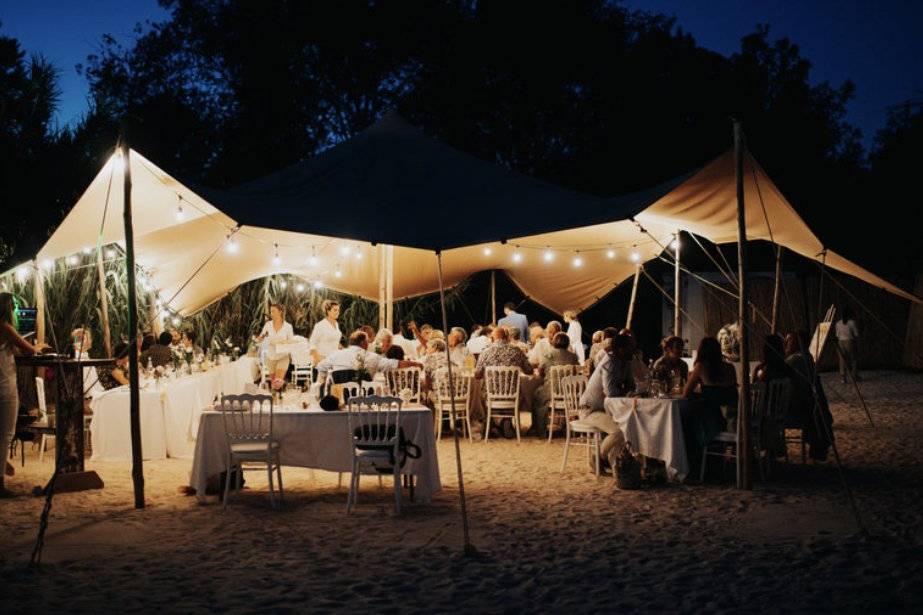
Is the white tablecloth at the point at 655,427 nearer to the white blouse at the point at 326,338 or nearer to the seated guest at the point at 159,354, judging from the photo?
the seated guest at the point at 159,354

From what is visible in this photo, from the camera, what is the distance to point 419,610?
14.8 ft

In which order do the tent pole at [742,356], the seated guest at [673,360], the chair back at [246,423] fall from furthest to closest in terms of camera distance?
the seated guest at [673,360]
the tent pole at [742,356]
the chair back at [246,423]

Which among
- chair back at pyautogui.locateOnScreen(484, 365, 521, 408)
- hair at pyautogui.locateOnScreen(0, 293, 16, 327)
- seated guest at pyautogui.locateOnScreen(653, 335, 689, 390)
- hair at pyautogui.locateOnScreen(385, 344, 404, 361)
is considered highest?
hair at pyautogui.locateOnScreen(0, 293, 16, 327)

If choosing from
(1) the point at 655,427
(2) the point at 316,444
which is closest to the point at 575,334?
(1) the point at 655,427

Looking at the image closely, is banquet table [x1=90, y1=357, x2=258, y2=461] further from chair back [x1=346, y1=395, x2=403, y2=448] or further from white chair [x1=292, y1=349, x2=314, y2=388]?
white chair [x1=292, y1=349, x2=314, y2=388]

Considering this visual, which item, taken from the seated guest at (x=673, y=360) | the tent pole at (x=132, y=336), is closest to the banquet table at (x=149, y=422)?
Result: the tent pole at (x=132, y=336)

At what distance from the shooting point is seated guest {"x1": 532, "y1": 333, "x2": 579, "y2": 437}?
34.2ft

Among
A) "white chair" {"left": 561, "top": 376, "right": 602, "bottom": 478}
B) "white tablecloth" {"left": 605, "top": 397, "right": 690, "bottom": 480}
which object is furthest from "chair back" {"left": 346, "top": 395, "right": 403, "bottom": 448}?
"white tablecloth" {"left": 605, "top": 397, "right": 690, "bottom": 480}

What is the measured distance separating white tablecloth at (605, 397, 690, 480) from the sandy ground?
0.24m

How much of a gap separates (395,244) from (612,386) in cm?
245

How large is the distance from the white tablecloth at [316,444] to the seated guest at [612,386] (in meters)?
1.66

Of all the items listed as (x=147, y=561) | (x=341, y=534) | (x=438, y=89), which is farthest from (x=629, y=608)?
(x=438, y=89)

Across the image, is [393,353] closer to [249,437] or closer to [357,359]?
[357,359]

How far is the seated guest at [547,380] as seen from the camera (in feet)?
34.2
